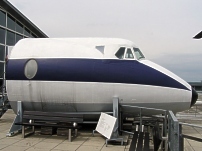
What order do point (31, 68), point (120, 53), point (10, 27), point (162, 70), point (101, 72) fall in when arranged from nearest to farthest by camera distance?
point (101, 72) < point (162, 70) < point (120, 53) < point (31, 68) < point (10, 27)

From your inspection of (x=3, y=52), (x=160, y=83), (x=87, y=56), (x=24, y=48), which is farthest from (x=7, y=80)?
(x=3, y=52)

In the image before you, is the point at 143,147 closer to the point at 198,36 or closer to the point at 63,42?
the point at 63,42

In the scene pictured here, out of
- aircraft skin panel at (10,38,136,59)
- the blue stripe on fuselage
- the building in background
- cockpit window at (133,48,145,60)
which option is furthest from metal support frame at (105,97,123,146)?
the building in background

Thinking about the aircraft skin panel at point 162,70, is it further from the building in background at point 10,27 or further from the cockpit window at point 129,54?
the building in background at point 10,27

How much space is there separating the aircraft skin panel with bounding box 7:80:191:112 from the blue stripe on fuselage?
178 mm

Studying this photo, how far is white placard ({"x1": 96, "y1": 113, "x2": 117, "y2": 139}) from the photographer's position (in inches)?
321

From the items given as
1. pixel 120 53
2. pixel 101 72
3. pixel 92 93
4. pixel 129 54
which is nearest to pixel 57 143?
pixel 92 93

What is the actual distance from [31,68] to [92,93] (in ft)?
8.34

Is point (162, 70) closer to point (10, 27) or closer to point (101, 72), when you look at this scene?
point (101, 72)

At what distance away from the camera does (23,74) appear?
9266 mm

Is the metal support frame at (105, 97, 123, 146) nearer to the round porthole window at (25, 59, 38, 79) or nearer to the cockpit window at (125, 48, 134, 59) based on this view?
the cockpit window at (125, 48, 134, 59)

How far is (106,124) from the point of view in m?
8.45

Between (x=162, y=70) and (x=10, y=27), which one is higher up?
(x=10, y=27)

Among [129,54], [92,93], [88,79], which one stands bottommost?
[92,93]
